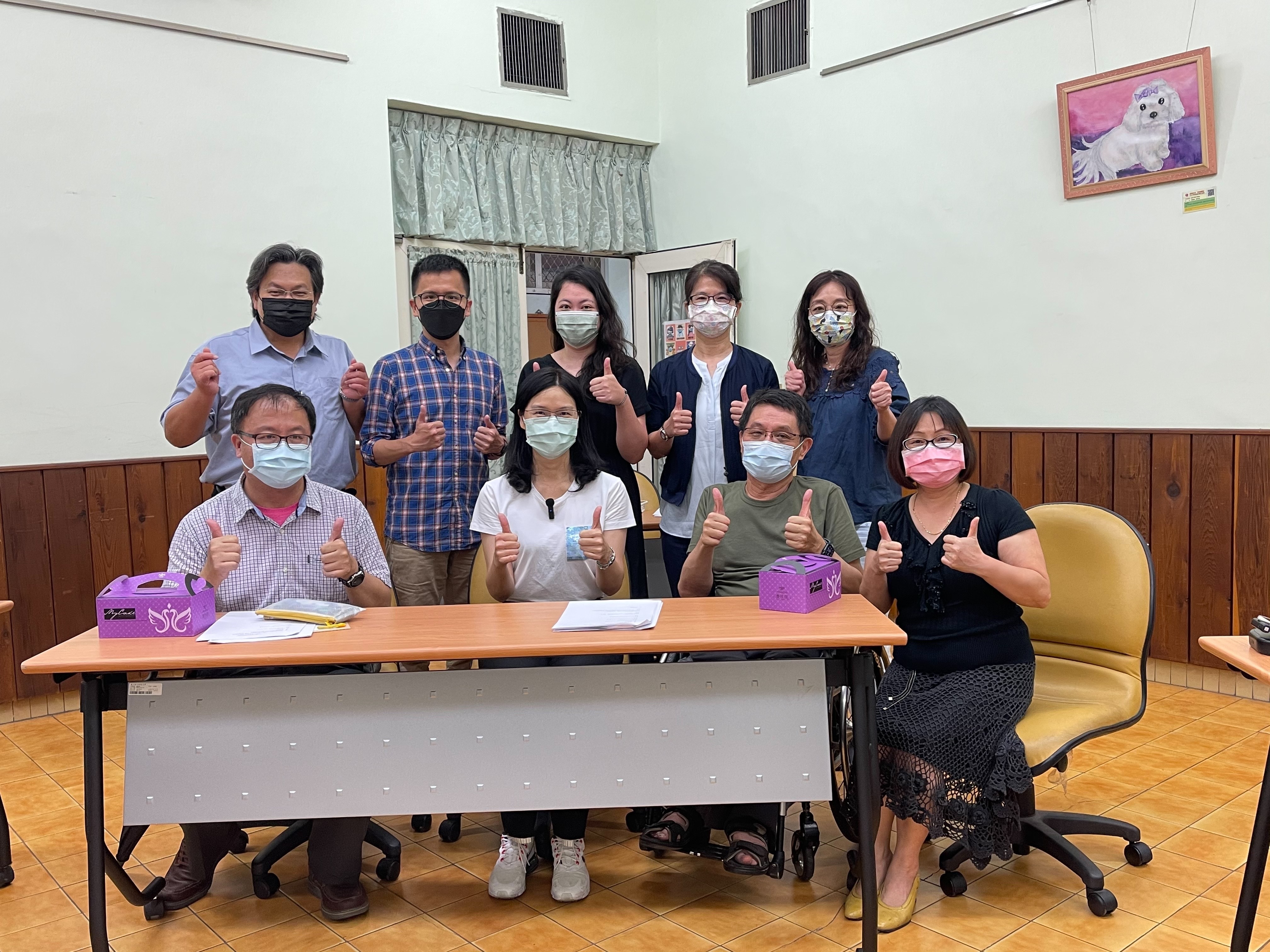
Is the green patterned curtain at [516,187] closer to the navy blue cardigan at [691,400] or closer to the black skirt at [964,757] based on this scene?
the navy blue cardigan at [691,400]

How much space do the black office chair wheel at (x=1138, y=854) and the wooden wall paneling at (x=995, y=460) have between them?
85.5 inches

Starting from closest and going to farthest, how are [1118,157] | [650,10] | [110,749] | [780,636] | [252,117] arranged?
1. [780,636]
2. [110,749]
3. [1118,157]
4. [252,117]
5. [650,10]

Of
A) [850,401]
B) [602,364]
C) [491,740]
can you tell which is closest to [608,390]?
[602,364]

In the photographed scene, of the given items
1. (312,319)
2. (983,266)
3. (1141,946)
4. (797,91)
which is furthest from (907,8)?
(1141,946)

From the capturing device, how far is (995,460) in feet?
15.1

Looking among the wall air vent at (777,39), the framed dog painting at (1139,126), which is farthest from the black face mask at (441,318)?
the wall air vent at (777,39)

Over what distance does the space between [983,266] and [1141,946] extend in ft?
10.3

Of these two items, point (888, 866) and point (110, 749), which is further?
point (110, 749)

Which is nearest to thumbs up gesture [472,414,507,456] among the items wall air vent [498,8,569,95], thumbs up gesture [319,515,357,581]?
thumbs up gesture [319,515,357,581]

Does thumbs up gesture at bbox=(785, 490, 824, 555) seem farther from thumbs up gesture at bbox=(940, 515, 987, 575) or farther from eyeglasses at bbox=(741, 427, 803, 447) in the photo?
thumbs up gesture at bbox=(940, 515, 987, 575)

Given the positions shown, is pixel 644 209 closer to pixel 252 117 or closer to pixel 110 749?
pixel 252 117

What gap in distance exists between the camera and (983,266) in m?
4.58

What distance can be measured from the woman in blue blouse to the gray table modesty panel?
3.01 ft

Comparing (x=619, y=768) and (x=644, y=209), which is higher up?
(x=644, y=209)
